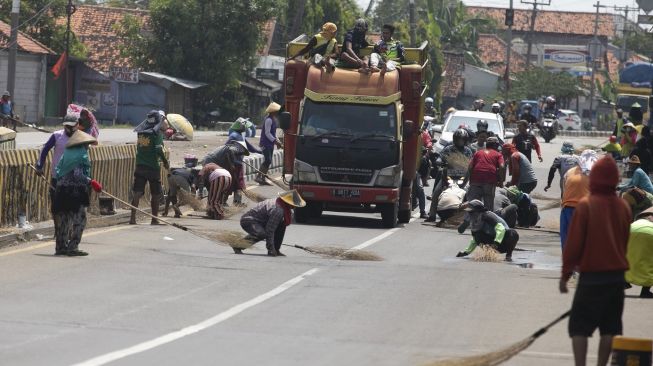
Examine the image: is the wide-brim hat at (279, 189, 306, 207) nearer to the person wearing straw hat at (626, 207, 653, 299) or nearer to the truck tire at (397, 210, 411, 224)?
the person wearing straw hat at (626, 207, 653, 299)

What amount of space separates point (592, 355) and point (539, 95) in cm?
9049

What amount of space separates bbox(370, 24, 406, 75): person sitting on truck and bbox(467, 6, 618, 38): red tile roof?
11813 centimetres

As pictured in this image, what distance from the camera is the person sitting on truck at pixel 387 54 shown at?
24.9 m

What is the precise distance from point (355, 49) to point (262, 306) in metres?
13.2

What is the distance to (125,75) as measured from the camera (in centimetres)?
6359

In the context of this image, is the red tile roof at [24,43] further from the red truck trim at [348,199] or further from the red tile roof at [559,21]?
the red tile roof at [559,21]

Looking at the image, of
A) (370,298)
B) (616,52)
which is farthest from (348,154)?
(616,52)

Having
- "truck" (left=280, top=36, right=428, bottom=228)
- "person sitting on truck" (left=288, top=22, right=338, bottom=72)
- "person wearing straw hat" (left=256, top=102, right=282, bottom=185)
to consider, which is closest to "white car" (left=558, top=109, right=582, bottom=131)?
"person wearing straw hat" (left=256, top=102, right=282, bottom=185)

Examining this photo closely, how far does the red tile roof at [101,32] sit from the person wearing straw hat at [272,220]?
52.6 meters

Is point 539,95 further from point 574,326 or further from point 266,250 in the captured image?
point 574,326

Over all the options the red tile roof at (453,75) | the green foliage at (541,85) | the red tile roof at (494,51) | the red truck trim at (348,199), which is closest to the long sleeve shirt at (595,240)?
the red truck trim at (348,199)

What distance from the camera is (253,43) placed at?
6650cm

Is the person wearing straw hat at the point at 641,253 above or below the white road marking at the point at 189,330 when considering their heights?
above

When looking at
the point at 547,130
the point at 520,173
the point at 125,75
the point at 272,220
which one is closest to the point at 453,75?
the point at 547,130
